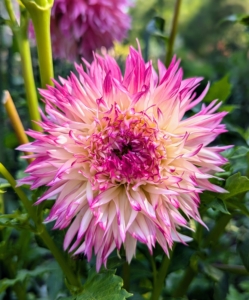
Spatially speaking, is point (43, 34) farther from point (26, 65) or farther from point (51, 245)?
point (51, 245)

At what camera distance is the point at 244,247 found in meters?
0.39

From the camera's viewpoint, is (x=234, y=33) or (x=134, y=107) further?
(x=234, y=33)

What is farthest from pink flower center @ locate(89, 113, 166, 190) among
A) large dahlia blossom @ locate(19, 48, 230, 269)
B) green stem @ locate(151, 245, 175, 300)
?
green stem @ locate(151, 245, 175, 300)

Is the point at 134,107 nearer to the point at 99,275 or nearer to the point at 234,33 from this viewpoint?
the point at 99,275

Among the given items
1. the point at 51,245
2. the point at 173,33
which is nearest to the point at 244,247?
the point at 51,245

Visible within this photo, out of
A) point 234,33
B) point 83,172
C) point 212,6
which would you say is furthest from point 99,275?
point 212,6

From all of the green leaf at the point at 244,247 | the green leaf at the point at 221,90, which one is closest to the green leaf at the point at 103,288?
the green leaf at the point at 244,247

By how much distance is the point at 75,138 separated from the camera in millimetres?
317

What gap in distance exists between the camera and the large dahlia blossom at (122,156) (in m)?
0.31

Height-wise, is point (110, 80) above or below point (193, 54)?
below

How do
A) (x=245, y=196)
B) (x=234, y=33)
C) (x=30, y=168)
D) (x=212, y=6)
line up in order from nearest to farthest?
(x=30, y=168)
(x=245, y=196)
(x=234, y=33)
(x=212, y=6)

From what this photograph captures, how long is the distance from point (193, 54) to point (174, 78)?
18.0 ft

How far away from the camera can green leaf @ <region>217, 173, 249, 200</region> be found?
35 centimetres

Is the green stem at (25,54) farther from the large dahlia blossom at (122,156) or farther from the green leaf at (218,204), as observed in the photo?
the green leaf at (218,204)
